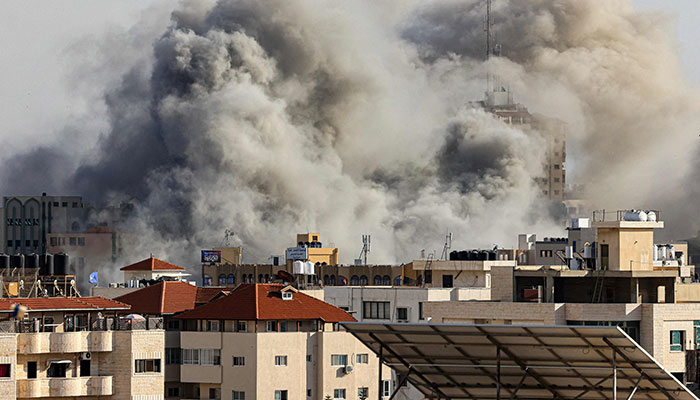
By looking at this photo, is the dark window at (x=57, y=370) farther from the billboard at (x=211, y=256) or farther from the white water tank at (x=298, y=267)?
the billboard at (x=211, y=256)

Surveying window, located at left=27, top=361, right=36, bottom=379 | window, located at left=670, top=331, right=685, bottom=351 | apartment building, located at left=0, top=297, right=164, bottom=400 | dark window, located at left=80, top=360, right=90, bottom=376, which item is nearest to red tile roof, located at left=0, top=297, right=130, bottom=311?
apartment building, located at left=0, top=297, right=164, bottom=400

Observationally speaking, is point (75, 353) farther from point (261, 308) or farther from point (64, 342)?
point (261, 308)

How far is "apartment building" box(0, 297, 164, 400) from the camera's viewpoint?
38.5 m

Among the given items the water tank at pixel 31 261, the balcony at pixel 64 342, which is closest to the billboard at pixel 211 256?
the water tank at pixel 31 261

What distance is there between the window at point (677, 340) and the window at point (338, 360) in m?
15.8

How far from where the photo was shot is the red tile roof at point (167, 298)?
5147cm

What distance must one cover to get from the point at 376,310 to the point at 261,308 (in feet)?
29.2

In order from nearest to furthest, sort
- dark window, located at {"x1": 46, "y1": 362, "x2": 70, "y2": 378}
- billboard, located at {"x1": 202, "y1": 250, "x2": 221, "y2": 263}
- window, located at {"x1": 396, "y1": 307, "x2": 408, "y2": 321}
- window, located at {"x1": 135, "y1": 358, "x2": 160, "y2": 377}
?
dark window, located at {"x1": 46, "y1": 362, "x2": 70, "y2": 378} < window, located at {"x1": 135, "y1": 358, "x2": 160, "y2": 377} < window, located at {"x1": 396, "y1": 307, "x2": 408, "y2": 321} < billboard, located at {"x1": 202, "y1": 250, "x2": 221, "y2": 263}

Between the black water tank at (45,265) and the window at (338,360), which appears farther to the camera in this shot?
A: the black water tank at (45,265)

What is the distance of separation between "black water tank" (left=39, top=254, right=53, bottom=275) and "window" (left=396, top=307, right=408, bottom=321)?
1129 cm

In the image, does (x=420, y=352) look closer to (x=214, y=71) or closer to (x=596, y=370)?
(x=596, y=370)

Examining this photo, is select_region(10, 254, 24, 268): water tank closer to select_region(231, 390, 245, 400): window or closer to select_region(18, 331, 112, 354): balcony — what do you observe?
select_region(231, 390, 245, 400): window

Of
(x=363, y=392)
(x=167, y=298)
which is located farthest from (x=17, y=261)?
(x=363, y=392)

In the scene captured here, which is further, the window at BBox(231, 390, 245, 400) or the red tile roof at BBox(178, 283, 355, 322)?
the red tile roof at BBox(178, 283, 355, 322)
